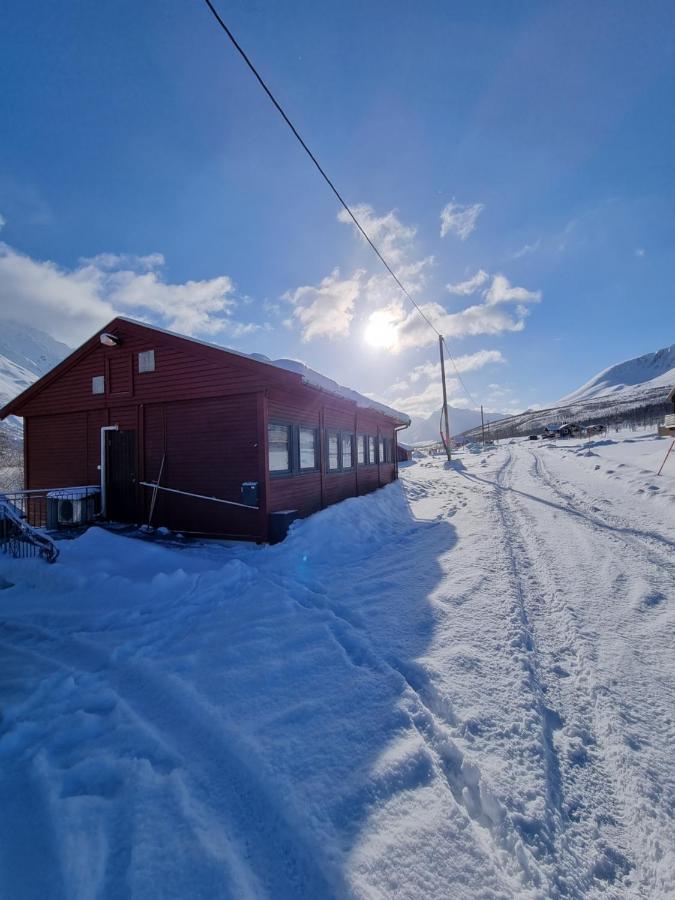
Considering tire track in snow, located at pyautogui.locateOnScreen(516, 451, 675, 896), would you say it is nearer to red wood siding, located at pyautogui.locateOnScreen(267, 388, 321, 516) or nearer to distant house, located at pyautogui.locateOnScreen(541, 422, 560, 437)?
red wood siding, located at pyautogui.locateOnScreen(267, 388, 321, 516)

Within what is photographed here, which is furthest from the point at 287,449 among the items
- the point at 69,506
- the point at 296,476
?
the point at 69,506

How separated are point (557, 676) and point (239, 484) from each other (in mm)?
6444

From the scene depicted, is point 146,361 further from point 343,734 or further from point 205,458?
point 343,734

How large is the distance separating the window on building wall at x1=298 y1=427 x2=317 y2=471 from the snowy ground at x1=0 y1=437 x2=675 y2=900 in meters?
4.34

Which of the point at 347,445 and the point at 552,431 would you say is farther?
the point at 552,431

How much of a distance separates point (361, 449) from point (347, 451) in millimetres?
1510

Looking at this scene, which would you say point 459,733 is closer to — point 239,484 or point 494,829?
point 494,829

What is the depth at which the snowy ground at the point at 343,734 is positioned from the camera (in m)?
1.69

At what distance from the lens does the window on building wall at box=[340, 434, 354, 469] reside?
1199cm

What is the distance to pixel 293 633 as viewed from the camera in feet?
12.6

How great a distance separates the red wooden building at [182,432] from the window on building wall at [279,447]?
2cm

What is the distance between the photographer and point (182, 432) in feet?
28.3

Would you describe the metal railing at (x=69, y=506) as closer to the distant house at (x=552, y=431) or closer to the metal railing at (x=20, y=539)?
the metal railing at (x=20, y=539)

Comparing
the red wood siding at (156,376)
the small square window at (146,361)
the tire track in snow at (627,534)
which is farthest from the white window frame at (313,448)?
the tire track in snow at (627,534)
